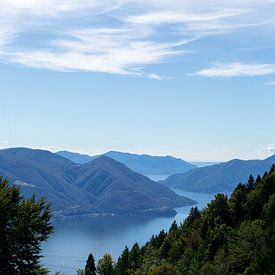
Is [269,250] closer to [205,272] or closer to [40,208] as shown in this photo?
[205,272]

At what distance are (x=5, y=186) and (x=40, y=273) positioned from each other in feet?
13.7

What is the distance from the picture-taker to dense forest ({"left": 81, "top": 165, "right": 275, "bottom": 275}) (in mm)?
46719

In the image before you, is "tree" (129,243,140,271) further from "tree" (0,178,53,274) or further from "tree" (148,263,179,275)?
"tree" (0,178,53,274)

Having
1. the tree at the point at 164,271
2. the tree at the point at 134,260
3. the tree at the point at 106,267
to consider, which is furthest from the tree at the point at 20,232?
the tree at the point at 106,267

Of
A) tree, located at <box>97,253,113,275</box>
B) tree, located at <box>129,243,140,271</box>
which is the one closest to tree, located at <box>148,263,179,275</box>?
tree, located at <box>129,243,140,271</box>

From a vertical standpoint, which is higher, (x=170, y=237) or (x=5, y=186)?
A: (x=5, y=186)

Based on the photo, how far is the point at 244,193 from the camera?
236 feet

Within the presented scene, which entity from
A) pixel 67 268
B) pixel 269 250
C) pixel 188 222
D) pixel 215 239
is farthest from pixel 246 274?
pixel 67 268

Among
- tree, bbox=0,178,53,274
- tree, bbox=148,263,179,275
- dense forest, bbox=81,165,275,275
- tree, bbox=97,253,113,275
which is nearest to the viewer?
tree, bbox=0,178,53,274

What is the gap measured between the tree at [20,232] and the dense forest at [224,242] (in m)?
21.4

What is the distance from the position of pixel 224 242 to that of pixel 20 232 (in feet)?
139

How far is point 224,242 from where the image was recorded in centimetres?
5891

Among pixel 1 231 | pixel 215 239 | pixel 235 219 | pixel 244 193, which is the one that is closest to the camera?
pixel 1 231

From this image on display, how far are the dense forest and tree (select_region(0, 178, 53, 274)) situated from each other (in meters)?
21.4
